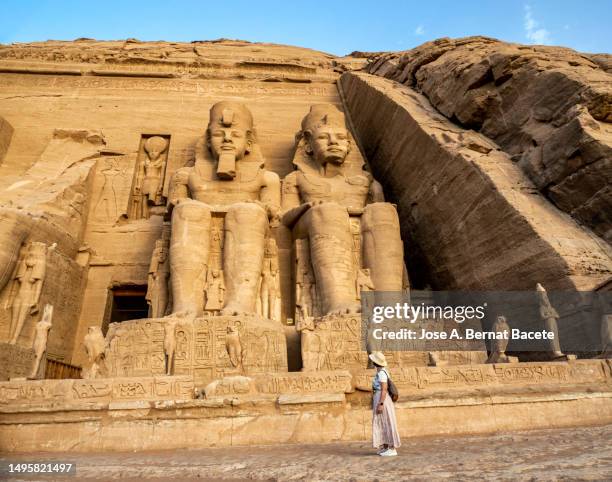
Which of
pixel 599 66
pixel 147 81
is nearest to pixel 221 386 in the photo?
pixel 599 66

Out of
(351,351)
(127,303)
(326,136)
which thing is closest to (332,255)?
(351,351)

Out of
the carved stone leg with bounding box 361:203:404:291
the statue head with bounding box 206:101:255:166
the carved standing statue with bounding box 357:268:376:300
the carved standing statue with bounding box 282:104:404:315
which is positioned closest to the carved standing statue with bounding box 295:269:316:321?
the carved standing statue with bounding box 282:104:404:315

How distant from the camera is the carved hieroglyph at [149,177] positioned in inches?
280

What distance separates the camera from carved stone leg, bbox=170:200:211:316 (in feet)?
15.5

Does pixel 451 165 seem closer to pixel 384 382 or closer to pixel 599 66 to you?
pixel 599 66

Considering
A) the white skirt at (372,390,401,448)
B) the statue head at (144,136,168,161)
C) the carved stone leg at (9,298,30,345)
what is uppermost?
the statue head at (144,136,168,161)

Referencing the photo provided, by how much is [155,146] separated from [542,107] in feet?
18.3

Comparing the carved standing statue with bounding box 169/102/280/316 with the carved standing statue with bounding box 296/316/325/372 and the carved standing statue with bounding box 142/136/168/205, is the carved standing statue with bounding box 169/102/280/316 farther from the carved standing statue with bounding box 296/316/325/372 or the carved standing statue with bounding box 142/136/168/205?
the carved standing statue with bounding box 142/136/168/205

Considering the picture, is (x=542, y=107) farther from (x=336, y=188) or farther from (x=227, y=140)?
(x=227, y=140)

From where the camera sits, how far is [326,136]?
21.0 ft

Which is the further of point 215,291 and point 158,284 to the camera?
point 158,284

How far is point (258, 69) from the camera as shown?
9992mm

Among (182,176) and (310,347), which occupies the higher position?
(182,176)

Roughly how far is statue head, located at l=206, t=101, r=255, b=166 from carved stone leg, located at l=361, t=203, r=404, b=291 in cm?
186
